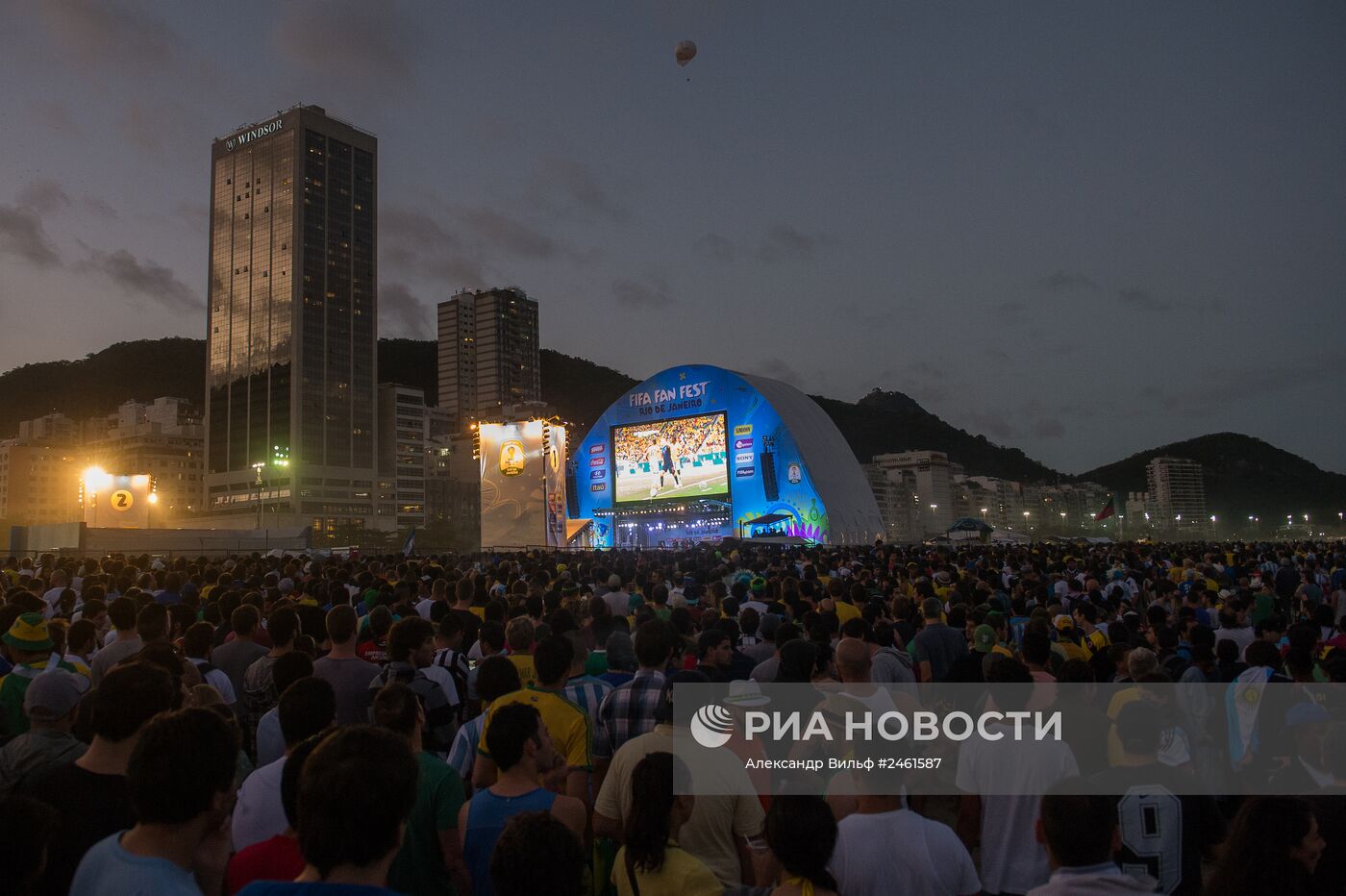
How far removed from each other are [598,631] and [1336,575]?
519 inches

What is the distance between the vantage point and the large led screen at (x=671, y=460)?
49.8 m

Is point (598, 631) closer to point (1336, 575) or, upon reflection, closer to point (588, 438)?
point (1336, 575)

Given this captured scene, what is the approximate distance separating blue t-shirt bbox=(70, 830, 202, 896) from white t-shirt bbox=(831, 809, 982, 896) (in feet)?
6.90

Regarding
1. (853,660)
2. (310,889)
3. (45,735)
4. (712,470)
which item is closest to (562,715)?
(853,660)

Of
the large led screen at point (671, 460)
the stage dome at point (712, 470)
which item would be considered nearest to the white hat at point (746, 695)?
the stage dome at point (712, 470)

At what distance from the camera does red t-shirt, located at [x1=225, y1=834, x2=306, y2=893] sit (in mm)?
2703

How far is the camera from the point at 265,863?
108 inches

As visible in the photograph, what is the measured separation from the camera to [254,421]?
371 ft

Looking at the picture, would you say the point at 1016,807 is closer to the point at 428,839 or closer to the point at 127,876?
the point at 428,839

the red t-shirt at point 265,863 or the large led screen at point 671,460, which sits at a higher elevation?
the large led screen at point 671,460

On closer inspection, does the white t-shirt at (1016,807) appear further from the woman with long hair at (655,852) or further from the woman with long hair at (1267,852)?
the woman with long hair at (655,852)

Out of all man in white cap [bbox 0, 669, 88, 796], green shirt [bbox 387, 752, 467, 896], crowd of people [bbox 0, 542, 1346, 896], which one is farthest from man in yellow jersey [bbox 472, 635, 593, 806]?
man in white cap [bbox 0, 669, 88, 796]

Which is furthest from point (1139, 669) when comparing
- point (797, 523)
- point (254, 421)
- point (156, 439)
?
point (156, 439)

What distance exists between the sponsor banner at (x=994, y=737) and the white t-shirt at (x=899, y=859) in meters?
0.13
